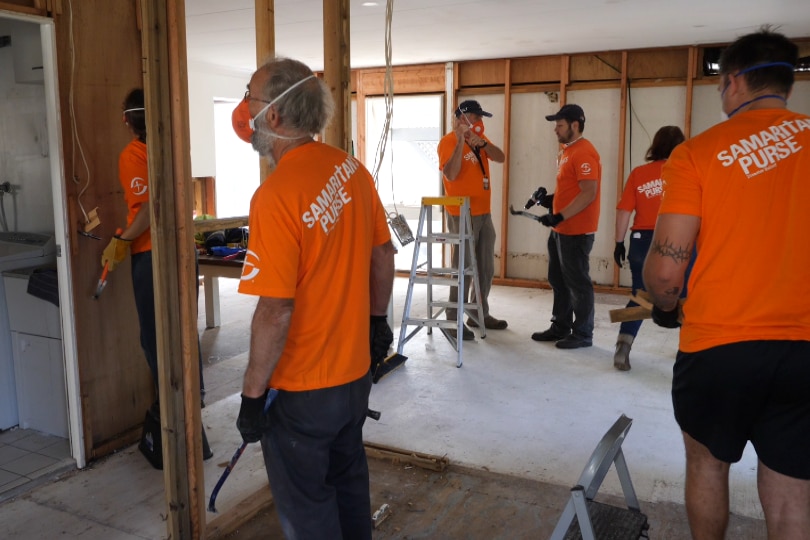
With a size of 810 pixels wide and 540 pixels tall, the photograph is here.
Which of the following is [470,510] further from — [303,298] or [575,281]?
[575,281]

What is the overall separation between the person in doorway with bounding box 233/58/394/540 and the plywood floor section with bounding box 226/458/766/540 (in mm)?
816

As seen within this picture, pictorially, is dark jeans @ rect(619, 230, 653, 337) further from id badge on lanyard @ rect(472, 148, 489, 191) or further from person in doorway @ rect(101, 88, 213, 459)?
person in doorway @ rect(101, 88, 213, 459)

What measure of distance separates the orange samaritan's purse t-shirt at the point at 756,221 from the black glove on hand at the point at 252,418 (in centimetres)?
116

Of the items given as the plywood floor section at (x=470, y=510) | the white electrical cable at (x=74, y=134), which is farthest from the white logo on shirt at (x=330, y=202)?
the white electrical cable at (x=74, y=134)

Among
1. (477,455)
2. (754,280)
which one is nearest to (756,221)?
(754,280)

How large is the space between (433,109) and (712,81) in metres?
2.96

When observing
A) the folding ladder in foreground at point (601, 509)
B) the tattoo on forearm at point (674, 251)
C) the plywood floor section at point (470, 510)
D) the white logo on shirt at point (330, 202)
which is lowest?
the plywood floor section at point (470, 510)

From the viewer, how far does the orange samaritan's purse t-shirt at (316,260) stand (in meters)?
1.49

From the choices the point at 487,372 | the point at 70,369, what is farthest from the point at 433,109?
the point at 70,369

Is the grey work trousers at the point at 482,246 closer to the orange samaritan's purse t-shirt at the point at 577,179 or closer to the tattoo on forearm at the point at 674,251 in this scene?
the orange samaritan's purse t-shirt at the point at 577,179

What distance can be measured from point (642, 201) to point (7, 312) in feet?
12.1

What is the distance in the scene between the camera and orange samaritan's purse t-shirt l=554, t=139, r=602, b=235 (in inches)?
179

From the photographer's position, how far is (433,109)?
7.50m

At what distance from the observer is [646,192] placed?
4043 mm
